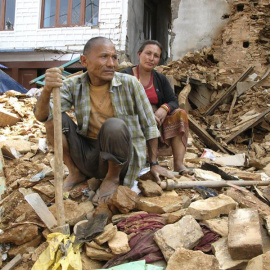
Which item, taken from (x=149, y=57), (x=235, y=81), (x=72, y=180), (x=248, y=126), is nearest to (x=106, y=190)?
(x=72, y=180)

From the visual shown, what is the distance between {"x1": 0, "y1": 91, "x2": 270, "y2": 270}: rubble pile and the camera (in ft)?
5.86

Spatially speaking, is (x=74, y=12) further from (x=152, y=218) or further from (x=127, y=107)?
(x=152, y=218)

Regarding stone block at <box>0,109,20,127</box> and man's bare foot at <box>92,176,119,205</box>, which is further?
stone block at <box>0,109,20,127</box>

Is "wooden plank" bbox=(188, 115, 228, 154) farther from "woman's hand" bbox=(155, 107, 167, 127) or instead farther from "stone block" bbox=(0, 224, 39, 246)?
"stone block" bbox=(0, 224, 39, 246)

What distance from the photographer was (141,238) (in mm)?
2066

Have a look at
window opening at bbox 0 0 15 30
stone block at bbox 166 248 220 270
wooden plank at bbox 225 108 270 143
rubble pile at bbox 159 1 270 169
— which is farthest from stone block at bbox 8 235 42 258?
window opening at bbox 0 0 15 30

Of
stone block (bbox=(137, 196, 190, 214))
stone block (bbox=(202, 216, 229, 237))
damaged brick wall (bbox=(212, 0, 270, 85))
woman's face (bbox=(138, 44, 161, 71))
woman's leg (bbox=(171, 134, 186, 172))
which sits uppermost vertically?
damaged brick wall (bbox=(212, 0, 270, 85))

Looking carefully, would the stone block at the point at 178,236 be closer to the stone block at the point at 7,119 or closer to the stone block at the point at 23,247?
the stone block at the point at 23,247

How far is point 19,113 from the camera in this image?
7.18m

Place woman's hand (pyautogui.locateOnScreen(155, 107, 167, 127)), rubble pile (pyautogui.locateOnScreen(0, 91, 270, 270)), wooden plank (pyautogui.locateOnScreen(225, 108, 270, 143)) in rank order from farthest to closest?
wooden plank (pyautogui.locateOnScreen(225, 108, 270, 143))
woman's hand (pyautogui.locateOnScreen(155, 107, 167, 127))
rubble pile (pyautogui.locateOnScreen(0, 91, 270, 270))

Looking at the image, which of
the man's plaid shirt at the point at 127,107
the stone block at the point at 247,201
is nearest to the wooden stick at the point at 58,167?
the man's plaid shirt at the point at 127,107

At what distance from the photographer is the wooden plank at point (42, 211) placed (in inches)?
88.2

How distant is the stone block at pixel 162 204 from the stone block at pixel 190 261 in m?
0.68

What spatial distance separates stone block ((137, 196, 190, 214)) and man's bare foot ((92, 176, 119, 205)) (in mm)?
255
